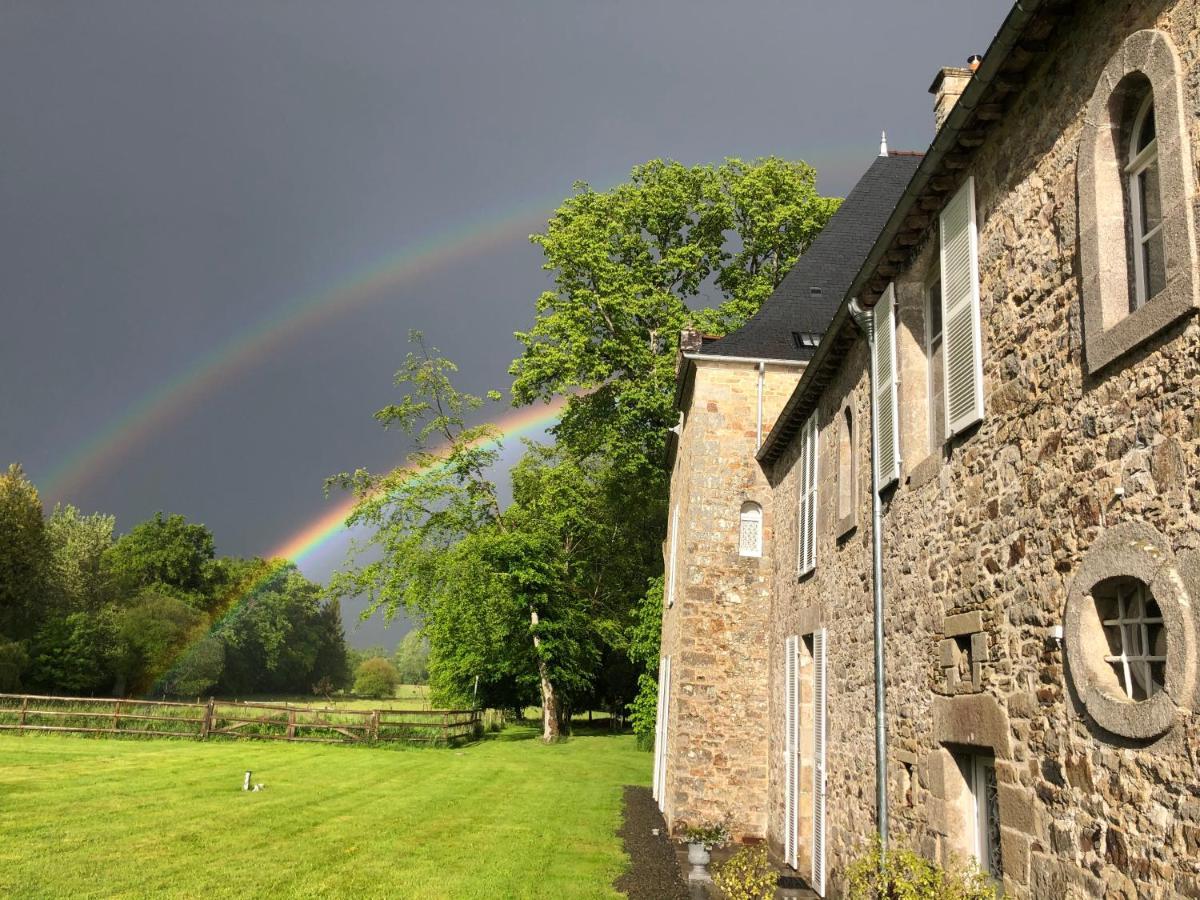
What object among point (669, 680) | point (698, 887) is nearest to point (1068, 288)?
point (698, 887)

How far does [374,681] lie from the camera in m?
79.3

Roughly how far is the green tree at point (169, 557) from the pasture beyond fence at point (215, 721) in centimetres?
3960

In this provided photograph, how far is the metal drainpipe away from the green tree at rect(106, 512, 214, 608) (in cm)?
6232

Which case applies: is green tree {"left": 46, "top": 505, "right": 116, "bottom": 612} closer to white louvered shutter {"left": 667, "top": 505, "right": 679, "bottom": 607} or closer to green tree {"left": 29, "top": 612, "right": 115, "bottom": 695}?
green tree {"left": 29, "top": 612, "right": 115, "bottom": 695}

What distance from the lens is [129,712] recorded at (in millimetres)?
23719

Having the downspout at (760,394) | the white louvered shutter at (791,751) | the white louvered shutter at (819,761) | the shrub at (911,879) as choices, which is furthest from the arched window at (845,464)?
the downspout at (760,394)

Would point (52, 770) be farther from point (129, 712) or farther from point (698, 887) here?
point (698, 887)

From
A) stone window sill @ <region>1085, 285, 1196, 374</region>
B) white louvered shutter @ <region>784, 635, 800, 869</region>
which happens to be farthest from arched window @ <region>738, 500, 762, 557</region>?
stone window sill @ <region>1085, 285, 1196, 374</region>

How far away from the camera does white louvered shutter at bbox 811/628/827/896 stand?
Answer: 28.8 ft

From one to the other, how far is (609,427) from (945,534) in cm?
1831

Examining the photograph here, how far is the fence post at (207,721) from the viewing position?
76.9ft

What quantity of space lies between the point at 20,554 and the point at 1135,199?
4265cm

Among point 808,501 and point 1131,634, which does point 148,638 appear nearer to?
point 808,501

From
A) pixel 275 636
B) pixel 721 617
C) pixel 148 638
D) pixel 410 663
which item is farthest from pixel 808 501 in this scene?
pixel 410 663
